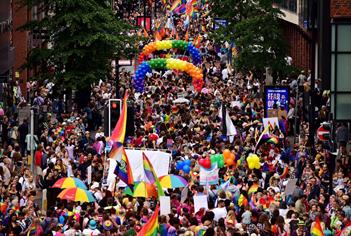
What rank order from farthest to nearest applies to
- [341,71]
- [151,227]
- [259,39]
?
[259,39] < [341,71] < [151,227]

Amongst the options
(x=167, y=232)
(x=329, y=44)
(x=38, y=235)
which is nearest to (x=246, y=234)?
(x=167, y=232)

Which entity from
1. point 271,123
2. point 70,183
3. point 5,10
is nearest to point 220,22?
point 5,10

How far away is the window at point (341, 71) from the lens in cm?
4303

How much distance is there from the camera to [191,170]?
41219 mm

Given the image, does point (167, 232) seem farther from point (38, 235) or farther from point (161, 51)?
point (161, 51)

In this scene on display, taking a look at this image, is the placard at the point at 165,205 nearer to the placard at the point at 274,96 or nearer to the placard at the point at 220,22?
the placard at the point at 274,96

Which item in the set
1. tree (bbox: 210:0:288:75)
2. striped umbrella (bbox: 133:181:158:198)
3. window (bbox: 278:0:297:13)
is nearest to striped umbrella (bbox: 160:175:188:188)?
striped umbrella (bbox: 133:181:158:198)

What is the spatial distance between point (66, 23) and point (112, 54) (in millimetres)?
2253

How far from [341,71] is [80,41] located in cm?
2357

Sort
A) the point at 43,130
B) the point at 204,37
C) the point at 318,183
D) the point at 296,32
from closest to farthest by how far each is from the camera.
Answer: the point at 318,183
the point at 43,130
the point at 296,32
the point at 204,37

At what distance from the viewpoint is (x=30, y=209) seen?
1366 inches

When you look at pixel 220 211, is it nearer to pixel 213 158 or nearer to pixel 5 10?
pixel 213 158

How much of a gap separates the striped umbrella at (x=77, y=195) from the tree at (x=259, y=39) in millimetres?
28888

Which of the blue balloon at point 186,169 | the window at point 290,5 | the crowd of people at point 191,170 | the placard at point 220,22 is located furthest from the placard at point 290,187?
the window at point 290,5
